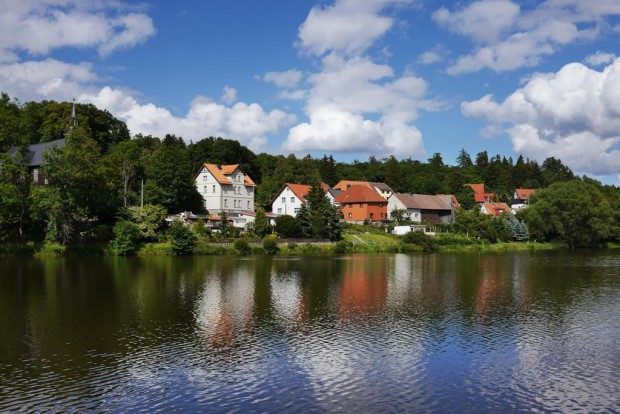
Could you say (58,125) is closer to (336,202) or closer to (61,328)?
(336,202)

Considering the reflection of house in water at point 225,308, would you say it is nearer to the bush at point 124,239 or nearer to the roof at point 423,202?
the bush at point 124,239

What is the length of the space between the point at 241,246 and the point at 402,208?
141 feet

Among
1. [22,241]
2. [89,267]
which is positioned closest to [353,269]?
[89,267]

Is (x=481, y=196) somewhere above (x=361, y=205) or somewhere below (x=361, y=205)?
above

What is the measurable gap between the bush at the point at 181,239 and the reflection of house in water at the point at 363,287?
18.0 meters

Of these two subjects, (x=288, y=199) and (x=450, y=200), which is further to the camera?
(x=450, y=200)

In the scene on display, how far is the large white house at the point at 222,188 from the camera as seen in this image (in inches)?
3644

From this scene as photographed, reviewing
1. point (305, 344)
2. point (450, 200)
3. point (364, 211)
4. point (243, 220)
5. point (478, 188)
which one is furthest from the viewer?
point (478, 188)

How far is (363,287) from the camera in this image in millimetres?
38750

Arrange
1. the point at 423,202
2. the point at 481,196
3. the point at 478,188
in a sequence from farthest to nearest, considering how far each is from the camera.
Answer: the point at 478,188, the point at 481,196, the point at 423,202

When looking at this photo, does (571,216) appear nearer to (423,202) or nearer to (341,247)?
(423,202)

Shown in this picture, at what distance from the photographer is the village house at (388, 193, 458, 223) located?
103 metres

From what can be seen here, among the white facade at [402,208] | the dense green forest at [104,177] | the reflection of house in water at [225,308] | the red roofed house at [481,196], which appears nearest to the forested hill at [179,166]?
the dense green forest at [104,177]

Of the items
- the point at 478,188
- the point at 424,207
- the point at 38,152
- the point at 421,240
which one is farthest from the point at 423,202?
the point at 38,152
